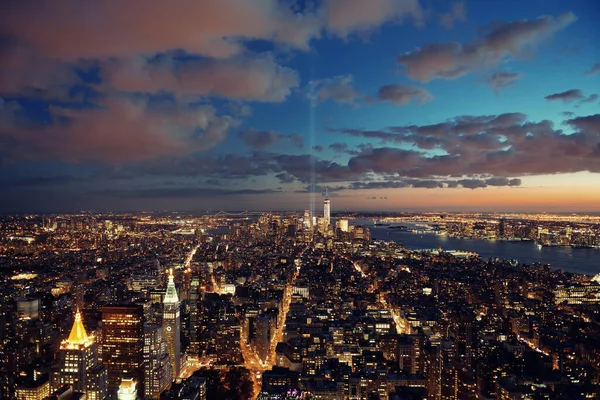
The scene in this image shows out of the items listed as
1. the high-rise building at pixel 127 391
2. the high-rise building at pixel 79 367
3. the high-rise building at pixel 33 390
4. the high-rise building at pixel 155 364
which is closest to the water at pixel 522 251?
the high-rise building at pixel 155 364

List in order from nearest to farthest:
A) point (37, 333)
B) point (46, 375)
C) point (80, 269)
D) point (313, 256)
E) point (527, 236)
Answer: point (46, 375) < point (37, 333) < point (80, 269) < point (313, 256) < point (527, 236)

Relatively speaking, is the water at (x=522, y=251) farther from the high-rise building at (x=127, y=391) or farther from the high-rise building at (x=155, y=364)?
the high-rise building at (x=127, y=391)

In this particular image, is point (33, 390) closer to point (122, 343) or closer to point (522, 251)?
point (122, 343)

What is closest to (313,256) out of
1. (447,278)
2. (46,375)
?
(447,278)

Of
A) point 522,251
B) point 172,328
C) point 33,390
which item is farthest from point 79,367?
point 522,251

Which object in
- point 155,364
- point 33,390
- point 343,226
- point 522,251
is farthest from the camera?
point 343,226

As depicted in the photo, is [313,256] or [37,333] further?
[313,256]

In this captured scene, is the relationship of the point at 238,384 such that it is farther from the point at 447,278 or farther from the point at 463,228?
the point at 463,228
